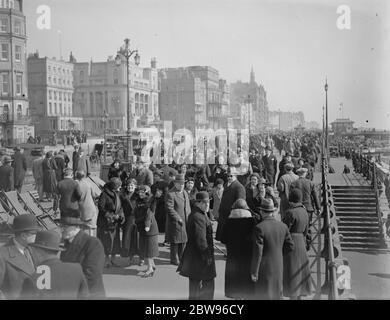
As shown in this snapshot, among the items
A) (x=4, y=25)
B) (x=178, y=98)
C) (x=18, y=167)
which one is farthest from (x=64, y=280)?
(x=178, y=98)

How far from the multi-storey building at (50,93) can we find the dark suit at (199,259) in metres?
38.4

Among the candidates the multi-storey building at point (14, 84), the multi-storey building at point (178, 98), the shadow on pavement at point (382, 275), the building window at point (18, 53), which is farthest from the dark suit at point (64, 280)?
the building window at point (18, 53)

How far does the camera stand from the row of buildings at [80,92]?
35.7 metres

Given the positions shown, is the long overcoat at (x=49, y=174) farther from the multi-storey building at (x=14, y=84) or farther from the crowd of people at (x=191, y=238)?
the multi-storey building at (x=14, y=84)

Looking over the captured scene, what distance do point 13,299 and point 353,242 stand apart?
11.2 meters

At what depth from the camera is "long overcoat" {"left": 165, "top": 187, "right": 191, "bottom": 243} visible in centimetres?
878

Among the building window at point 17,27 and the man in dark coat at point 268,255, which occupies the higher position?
the building window at point 17,27

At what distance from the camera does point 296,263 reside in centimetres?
647

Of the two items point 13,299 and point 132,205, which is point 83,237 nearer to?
point 13,299

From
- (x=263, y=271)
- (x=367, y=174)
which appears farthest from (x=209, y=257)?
(x=367, y=174)

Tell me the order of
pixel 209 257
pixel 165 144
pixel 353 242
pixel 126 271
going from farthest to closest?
pixel 165 144, pixel 353 242, pixel 126 271, pixel 209 257

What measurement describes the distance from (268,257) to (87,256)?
2072mm

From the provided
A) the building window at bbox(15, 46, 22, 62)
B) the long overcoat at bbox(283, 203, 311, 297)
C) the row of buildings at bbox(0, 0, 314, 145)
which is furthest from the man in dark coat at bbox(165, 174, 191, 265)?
the building window at bbox(15, 46, 22, 62)
